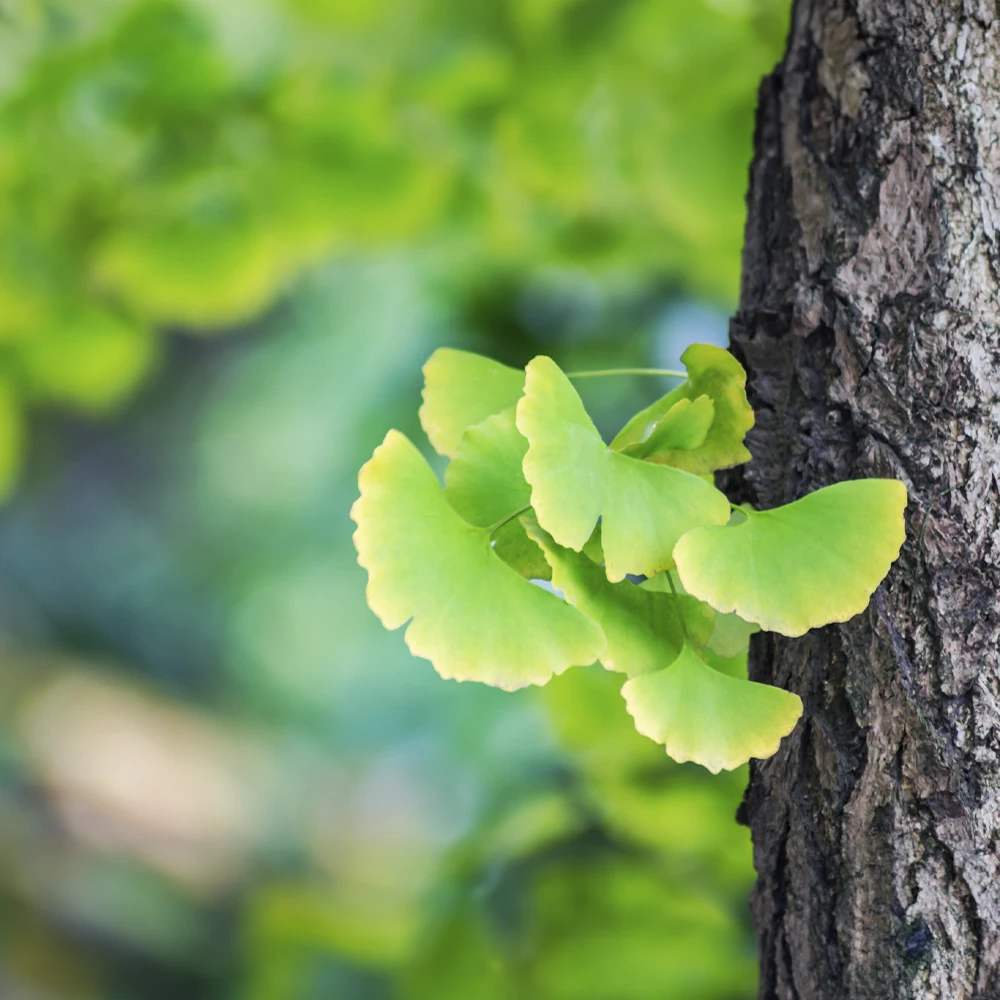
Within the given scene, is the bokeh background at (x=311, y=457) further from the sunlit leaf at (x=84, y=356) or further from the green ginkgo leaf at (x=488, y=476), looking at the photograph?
the green ginkgo leaf at (x=488, y=476)

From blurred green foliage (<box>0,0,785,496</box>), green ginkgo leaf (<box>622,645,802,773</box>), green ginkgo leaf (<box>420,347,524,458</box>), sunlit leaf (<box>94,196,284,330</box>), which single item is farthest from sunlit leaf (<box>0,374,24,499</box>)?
green ginkgo leaf (<box>622,645,802,773</box>)

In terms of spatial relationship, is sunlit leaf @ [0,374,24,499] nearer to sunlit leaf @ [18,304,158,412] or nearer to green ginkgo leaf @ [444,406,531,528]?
sunlit leaf @ [18,304,158,412]

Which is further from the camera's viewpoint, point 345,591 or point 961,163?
point 345,591

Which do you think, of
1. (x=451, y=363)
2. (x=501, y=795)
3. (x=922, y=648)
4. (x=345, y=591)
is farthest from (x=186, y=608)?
(x=922, y=648)

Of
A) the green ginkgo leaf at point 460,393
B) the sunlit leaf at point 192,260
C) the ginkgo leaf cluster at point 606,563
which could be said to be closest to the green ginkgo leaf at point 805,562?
the ginkgo leaf cluster at point 606,563

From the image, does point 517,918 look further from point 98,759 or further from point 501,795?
point 98,759

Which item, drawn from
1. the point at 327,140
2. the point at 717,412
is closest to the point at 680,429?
the point at 717,412

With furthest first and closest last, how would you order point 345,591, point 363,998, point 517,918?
point 345,591
point 363,998
point 517,918
